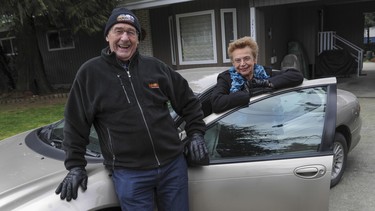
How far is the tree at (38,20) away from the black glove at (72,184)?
307 inches

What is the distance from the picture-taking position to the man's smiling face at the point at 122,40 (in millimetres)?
1986

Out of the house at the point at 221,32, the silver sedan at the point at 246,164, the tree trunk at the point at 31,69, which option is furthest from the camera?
the tree trunk at the point at 31,69

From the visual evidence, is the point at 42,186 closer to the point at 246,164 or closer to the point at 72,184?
the point at 72,184

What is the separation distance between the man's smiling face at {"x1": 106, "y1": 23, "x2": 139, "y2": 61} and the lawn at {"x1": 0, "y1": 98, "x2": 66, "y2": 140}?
5.61m

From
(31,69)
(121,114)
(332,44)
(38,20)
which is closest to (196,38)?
(38,20)

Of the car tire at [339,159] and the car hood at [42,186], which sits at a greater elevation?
the car hood at [42,186]

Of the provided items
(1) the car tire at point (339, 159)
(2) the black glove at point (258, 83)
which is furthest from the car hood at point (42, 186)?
(1) the car tire at point (339, 159)

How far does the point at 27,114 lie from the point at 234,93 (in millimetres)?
8009

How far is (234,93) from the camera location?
2662 millimetres

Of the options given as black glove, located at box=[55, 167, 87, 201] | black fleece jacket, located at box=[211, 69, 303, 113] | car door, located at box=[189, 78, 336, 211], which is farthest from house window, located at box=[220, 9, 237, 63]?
black glove, located at box=[55, 167, 87, 201]

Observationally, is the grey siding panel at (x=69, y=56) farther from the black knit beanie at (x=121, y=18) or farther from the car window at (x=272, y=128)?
the black knit beanie at (x=121, y=18)

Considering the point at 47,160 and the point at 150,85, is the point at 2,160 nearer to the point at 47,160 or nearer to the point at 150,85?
the point at 47,160

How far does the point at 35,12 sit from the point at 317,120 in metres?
8.45

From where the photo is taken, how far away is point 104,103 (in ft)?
6.34
